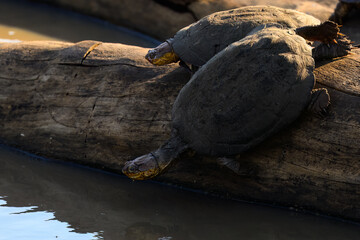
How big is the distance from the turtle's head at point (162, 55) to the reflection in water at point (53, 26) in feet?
8.74

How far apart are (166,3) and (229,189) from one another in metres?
3.56

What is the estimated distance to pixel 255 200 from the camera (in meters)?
3.63

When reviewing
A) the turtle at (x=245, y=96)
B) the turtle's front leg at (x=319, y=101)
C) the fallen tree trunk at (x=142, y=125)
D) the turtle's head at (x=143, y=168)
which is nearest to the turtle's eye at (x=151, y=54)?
the fallen tree trunk at (x=142, y=125)

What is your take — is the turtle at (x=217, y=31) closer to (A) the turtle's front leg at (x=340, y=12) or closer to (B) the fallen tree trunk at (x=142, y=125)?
(B) the fallen tree trunk at (x=142, y=125)

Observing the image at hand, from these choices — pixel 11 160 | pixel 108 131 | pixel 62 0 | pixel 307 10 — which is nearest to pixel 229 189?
pixel 108 131

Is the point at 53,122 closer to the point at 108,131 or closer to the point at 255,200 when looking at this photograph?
the point at 108,131

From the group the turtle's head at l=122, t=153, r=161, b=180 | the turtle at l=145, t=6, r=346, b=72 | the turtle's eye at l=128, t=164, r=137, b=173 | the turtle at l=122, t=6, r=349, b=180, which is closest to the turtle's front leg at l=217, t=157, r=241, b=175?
the turtle at l=122, t=6, r=349, b=180

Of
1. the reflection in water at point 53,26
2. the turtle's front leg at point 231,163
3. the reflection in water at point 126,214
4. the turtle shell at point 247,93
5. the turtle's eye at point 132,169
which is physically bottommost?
the reflection in water at point 126,214

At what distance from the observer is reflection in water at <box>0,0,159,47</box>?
6.67 metres

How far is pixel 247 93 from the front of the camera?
3.28m

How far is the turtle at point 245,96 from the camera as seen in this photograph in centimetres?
326

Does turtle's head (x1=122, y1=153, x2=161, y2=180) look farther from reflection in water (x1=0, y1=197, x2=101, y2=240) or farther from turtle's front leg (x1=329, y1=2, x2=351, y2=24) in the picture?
turtle's front leg (x1=329, y1=2, x2=351, y2=24)

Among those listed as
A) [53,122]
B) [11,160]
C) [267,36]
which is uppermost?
[267,36]

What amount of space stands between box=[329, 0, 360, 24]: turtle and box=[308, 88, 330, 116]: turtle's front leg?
3.25 metres
